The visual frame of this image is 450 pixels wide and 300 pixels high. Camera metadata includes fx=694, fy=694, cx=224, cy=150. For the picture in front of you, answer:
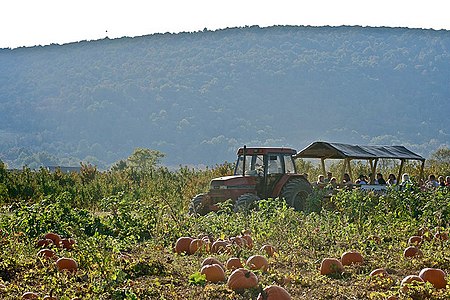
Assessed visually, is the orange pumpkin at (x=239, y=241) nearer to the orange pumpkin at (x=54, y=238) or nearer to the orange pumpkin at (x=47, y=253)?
the orange pumpkin at (x=47, y=253)

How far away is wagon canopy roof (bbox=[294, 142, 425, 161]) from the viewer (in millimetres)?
19781

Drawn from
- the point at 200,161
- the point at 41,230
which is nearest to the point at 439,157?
the point at 200,161

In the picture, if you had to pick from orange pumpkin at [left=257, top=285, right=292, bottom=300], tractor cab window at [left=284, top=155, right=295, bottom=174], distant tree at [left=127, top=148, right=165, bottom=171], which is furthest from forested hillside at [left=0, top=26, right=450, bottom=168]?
orange pumpkin at [left=257, top=285, right=292, bottom=300]

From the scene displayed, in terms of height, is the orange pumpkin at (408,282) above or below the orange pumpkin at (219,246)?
above

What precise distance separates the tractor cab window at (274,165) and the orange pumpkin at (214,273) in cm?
1099

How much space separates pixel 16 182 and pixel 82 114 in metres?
126

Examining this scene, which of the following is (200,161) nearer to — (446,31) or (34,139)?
(34,139)

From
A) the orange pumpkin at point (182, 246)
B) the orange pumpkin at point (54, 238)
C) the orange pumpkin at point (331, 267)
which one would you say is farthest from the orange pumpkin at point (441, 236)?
the orange pumpkin at point (54, 238)

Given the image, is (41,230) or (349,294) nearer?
(349,294)

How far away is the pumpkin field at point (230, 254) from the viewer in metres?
6.20

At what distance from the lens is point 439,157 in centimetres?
7344

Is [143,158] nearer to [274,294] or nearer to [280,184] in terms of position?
[280,184]

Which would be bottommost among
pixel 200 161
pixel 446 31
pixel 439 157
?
pixel 200 161

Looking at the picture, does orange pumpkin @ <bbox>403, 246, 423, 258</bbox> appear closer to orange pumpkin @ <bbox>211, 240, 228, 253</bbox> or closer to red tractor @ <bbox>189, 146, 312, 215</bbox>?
orange pumpkin @ <bbox>211, 240, 228, 253</bbox>
